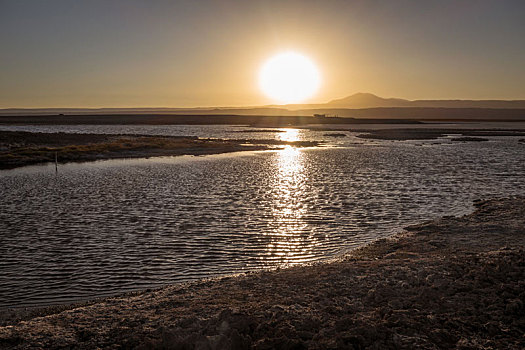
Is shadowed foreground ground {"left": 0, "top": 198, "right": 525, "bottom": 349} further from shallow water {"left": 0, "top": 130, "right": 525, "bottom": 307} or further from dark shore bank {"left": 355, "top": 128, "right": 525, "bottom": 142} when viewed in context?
dark shore bank {"left": 355, "top": 128, "right": 525, "bottom": 142}

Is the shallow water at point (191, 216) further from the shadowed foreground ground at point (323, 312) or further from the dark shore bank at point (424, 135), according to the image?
the dark shore bank at point (424, 135)

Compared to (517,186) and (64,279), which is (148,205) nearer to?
(64,279)

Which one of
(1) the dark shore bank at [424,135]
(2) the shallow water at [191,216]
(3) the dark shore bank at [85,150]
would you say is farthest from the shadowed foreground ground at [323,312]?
(1) the dark shore bank at [424,135]

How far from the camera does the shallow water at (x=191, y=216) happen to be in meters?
9.26

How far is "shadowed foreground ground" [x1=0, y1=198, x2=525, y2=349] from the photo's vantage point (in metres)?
5.32

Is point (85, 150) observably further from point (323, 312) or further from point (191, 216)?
point (323, 312)

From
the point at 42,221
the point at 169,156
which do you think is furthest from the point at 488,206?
the point at 169,156

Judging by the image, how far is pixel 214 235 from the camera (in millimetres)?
11953

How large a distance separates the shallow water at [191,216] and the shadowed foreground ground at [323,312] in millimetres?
1577

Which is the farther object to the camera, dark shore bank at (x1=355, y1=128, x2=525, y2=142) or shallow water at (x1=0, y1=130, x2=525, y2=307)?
dark shore bank at (x1=355, y1=128, x2=525, y2=142)

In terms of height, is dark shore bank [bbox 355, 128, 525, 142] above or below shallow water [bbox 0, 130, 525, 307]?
above

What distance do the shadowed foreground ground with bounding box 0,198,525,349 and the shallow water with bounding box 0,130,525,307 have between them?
1577mm

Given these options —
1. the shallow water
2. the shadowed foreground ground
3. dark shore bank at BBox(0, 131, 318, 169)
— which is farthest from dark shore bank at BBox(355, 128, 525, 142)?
the shadowed foreground ground

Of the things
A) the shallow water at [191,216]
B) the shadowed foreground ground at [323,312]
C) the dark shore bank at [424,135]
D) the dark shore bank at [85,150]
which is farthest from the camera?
the dark shore bank at [424,135]
